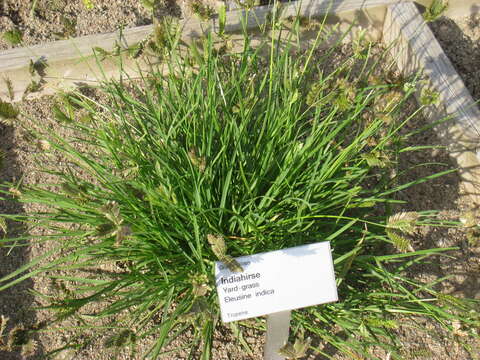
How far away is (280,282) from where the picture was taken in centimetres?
130

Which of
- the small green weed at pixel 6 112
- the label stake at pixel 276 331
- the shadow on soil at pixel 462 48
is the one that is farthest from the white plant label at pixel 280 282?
the shadow on soil at pixel 462 48

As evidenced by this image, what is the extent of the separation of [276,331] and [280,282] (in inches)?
9.5

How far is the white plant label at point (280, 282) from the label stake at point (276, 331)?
0.11 m

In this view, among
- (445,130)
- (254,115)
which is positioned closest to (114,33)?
(254,115)

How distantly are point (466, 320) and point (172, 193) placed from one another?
1.00 m

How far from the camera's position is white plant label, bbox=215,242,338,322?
129 centimetres

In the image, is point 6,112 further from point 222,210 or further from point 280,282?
point 280,282

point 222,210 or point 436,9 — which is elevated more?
point 436,9

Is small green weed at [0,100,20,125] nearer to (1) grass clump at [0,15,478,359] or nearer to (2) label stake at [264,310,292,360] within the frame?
(1) grass clump at [0,15,478,359]

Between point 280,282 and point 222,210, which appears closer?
point 280,282

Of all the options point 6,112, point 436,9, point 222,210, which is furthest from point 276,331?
point 436,9

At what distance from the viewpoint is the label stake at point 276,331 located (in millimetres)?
1402

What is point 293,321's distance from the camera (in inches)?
67.7

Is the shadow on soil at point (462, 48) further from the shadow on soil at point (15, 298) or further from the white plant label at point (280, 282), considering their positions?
the shadow on soil at point (15, 298)
